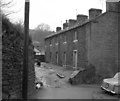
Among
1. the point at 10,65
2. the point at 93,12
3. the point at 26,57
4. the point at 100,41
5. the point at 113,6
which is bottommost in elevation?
the point at 10,65

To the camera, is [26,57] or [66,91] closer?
[26,57]

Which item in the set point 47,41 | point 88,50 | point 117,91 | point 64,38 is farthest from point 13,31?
point 47,41

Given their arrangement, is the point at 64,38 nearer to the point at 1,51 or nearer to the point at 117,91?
the point at 117,91

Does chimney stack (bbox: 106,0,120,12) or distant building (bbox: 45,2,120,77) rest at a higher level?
chimney stack (bbox: 106,0,120,12)

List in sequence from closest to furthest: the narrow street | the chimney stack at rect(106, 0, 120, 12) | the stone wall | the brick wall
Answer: the stone wall
the narrow street
the brick wall
the chimney stack at rect(106, 0, 120, 12)

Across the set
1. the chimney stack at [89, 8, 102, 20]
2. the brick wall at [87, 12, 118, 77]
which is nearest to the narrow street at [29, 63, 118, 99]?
the brick wall at [87, 12, 118, 77]

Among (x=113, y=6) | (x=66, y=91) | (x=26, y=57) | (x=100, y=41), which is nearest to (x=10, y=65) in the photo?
(x=26, y=57)

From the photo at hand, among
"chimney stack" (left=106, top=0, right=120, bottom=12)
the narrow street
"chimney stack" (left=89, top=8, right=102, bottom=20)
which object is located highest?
"chimney stack" (left=106, top=0, right=120, bottom=12)

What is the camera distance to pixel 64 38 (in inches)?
1067

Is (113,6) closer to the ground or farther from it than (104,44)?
farther from it

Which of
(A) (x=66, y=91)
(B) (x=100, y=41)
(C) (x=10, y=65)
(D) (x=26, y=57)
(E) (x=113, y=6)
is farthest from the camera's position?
(E) (x=113, y=6)

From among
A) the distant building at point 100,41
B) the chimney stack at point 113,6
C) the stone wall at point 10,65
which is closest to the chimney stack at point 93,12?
the distant building at point 100,41

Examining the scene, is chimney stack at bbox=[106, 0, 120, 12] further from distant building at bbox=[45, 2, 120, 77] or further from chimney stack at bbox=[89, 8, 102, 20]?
chimney stack at bbox=[89, 8, 102, 20]

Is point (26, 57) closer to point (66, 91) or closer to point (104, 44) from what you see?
point (66, 91)
